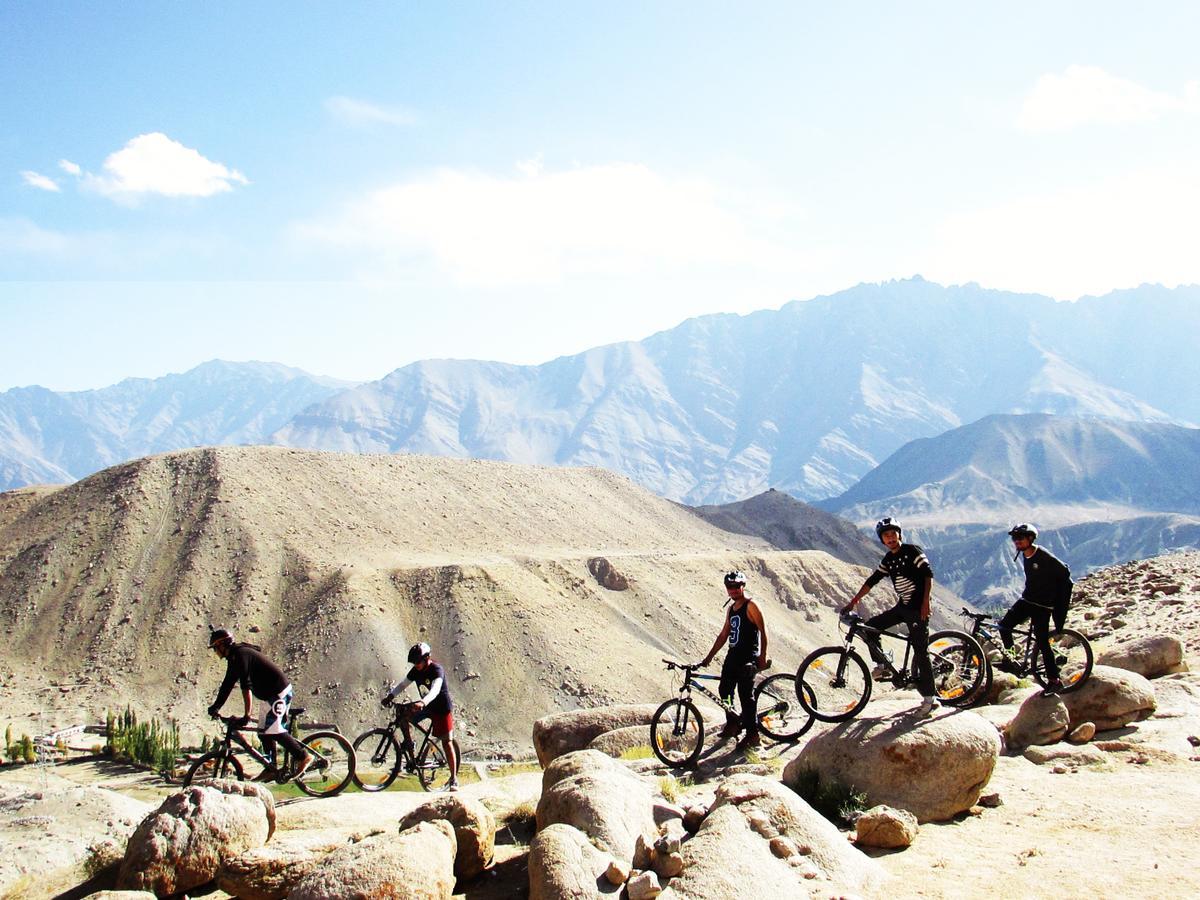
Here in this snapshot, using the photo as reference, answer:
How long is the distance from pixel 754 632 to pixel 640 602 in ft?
173

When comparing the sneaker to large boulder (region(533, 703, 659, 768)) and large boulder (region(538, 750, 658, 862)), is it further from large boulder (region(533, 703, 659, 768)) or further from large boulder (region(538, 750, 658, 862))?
large boulder (region(533, 703, 659, 768))

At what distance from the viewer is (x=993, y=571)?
196 metres

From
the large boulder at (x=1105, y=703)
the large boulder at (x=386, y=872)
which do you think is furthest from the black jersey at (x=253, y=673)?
the large boulder at (x=1105, y=703)

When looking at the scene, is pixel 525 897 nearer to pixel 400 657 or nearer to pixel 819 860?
pixel 819 860

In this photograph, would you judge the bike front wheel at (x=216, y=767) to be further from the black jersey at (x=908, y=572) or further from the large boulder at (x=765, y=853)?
the black jersey at (x=908, y=572)

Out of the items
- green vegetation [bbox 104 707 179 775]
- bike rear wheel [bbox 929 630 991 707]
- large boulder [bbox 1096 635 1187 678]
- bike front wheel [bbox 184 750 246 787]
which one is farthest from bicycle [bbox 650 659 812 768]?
green vegetation [bbox 104 707 179 775]

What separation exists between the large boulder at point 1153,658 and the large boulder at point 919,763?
8329mm

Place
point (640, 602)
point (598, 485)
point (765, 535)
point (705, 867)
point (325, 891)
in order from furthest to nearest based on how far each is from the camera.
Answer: point (765, 535)
point (598, 485)
point (640, 602)
point (705, 867)
point (325, 891)

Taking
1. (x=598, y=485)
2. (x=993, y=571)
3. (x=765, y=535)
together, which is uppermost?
(x=598, y=485)

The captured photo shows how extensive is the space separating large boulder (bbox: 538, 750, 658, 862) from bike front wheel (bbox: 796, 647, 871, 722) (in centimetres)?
321

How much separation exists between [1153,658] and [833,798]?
10.2 metres

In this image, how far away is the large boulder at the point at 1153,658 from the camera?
16.2m

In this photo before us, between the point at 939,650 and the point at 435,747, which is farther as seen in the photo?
the point at 435,747

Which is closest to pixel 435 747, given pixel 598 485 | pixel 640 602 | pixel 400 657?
pixel 400 657
